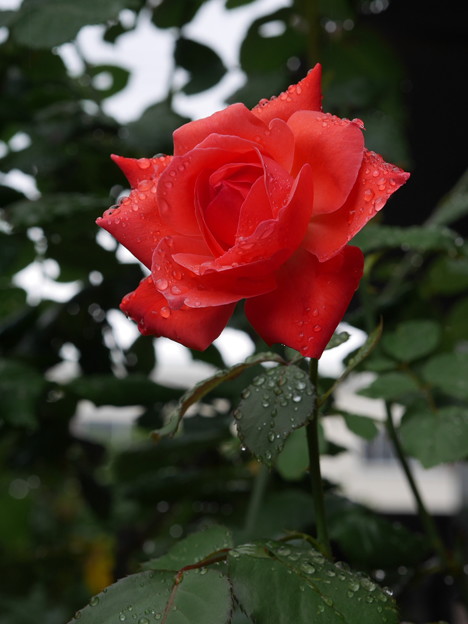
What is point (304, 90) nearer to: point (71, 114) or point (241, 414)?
point (241, 414)

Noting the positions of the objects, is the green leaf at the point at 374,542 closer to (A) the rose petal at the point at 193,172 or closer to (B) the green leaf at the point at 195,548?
(B) the green leaf at the point at 195,548

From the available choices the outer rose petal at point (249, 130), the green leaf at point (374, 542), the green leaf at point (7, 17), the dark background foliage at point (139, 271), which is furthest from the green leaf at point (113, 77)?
the outer rose petal at point (249, 130)

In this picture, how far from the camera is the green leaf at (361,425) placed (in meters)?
0.68

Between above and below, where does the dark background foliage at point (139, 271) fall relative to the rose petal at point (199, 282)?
below

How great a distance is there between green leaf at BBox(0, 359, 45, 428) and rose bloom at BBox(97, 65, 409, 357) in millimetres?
503

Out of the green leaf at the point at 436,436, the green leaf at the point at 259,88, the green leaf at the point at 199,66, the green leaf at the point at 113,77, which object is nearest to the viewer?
the green leaf at the point at 436,436

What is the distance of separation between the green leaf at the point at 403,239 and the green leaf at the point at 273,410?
27cm

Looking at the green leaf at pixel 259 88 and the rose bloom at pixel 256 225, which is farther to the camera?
the green leaf at pixel 259 88

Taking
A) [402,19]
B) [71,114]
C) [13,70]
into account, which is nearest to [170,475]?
[71,114]

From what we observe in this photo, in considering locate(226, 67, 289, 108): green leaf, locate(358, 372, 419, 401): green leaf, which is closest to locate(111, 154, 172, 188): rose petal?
locate(358, 372, 419, 401): green leaf

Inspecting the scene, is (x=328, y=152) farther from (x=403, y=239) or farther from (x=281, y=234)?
(x=403, y=239)

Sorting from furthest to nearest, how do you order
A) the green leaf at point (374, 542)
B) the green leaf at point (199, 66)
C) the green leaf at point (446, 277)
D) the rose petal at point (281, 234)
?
the green leaf at point (199, 66) < the green leaf at point (446, 277) < the green leaf at point (374, 542) < the rose petal at point (281, 234)

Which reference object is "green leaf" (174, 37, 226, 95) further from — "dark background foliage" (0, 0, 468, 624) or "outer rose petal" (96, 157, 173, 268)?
"outer rose petal" (96, 157, 173, 268)

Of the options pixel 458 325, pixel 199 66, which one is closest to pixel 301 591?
pixel 458 325
